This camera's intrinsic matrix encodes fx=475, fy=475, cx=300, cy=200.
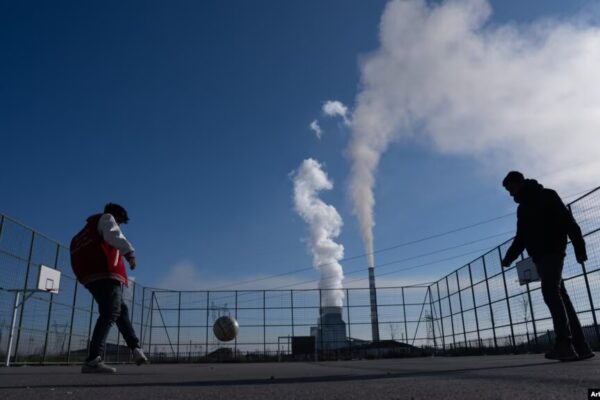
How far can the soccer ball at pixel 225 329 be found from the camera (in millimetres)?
19750

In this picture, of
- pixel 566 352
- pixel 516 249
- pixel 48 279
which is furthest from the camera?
pixel 48 279

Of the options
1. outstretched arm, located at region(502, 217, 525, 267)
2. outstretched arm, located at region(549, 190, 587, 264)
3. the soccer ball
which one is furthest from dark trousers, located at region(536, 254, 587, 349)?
the soccer ball

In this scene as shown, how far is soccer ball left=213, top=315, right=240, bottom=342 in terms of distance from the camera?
1975cm

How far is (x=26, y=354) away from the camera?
9.98m

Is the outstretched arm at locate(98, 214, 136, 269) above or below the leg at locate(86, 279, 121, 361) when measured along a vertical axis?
above

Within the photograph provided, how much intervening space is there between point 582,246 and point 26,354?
34.5 ft

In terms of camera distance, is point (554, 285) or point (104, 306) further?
point (554, 285)

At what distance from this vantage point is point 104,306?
3.68 meters

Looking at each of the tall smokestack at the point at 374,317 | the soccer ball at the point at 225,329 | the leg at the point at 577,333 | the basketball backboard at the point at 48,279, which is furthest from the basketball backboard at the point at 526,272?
the soccer ball at the point at 225,329

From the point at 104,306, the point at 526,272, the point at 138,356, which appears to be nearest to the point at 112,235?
the point at 104,306

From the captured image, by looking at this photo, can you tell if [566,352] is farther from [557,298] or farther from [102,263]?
[102,263]

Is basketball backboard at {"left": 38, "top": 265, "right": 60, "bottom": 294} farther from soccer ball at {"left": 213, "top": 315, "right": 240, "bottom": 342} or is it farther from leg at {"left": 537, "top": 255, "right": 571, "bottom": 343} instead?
leg at {"left": 537, "top": 255, "right": 571, "bottom": 343}

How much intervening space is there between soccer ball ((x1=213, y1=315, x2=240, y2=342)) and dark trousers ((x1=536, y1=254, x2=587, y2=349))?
17.2 meters

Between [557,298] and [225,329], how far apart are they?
17359 millimetres
